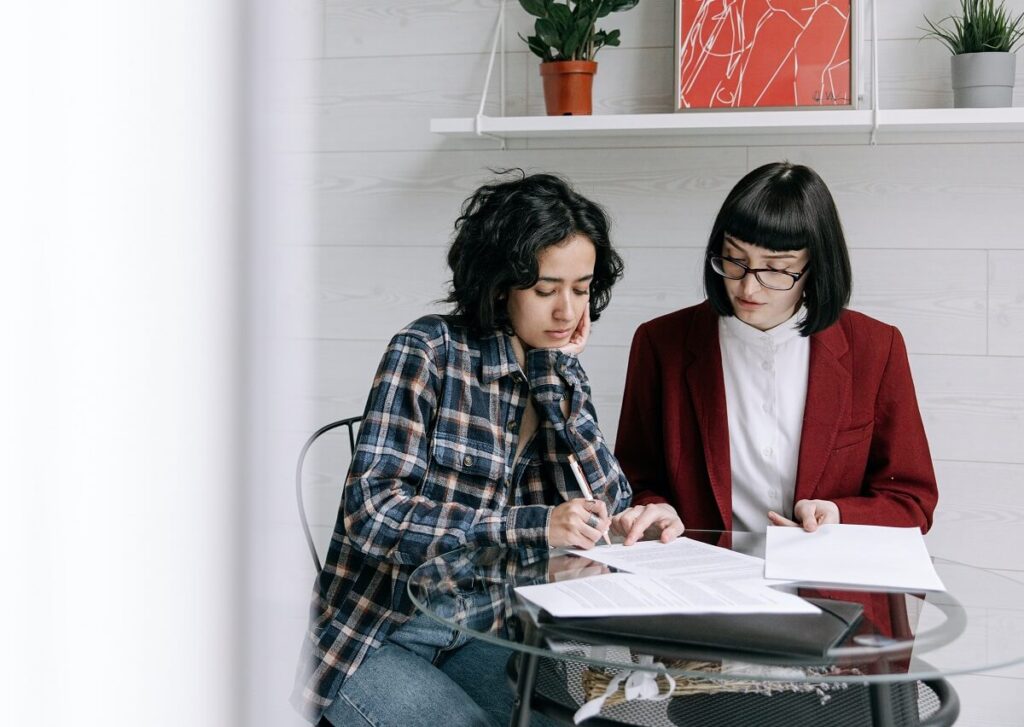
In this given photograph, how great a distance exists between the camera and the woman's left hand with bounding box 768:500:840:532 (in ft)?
4.50

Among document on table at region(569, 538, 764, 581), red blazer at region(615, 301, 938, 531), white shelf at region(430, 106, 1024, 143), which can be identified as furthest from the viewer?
white shelf at region(430, 106, 1024, 143)

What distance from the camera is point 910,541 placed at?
1.28 meters

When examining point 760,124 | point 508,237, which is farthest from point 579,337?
point 760,124

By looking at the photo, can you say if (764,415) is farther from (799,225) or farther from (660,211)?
(660,211)

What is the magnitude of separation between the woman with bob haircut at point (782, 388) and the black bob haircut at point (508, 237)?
25 centimetres

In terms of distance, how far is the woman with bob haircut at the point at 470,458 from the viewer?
1254 mm

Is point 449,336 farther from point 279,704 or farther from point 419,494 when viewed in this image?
point 279,704

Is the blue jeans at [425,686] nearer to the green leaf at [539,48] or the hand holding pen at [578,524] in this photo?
the hand holding pen at [578,524]

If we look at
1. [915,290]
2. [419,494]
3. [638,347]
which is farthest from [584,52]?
[419,494]

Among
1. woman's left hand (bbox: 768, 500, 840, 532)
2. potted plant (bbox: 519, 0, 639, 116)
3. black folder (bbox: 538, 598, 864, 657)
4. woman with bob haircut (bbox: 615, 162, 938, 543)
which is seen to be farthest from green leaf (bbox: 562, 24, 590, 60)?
black folder (bbox: 538, 598, 864, 657)

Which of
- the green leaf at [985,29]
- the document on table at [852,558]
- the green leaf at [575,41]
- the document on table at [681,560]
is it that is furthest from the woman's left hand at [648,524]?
the green leaf at [985,29]

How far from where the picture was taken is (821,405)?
1590 millimetres

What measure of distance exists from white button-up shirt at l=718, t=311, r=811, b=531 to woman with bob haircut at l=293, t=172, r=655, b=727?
0.74ft

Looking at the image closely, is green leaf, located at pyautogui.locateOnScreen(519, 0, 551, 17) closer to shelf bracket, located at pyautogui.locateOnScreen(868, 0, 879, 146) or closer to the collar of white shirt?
shelf bracket, located at pyautogui.locateOnScreen(868, 0, 879, 146)
